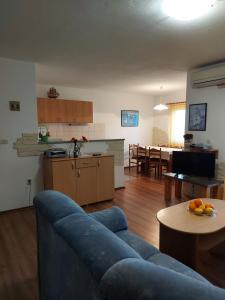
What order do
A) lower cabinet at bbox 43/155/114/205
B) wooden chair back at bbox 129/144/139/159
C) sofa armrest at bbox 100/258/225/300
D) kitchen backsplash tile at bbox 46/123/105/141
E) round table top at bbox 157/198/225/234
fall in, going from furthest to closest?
1. wooden chair back at bbox 129/144/139/159
2. kitchen backsplash tile at bbox 46/123/105/141
3. lower cabinet at bbox 43/155/114/205
4. round table top at bbox 157/198/225/234
5. sofa armrest at bbox 100/258/225/300

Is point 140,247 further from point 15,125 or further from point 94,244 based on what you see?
point 15,125

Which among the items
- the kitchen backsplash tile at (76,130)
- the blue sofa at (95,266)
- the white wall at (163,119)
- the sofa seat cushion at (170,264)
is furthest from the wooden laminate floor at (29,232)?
the white wall at (163,119)

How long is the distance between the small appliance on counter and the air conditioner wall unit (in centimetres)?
257

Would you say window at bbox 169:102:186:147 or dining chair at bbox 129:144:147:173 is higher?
window at bbox 169:102:186:147

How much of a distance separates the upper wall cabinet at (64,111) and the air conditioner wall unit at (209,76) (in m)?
2.85

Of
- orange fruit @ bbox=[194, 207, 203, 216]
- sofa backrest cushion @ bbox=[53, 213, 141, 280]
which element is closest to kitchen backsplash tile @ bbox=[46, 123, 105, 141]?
orange fruit @ bbox=[194, 207, 203, 216]

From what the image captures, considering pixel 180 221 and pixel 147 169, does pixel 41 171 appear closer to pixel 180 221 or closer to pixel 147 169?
pixel 180 221

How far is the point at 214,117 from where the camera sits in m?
3.70

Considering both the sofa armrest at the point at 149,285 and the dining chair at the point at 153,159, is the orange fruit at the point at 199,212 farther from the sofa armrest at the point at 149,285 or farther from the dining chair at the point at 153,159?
the dining chair at the point at 153,159

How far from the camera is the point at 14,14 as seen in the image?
2.04 metres

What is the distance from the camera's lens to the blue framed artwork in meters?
6.96

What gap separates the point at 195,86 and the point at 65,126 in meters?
3.43

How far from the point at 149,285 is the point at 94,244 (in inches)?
13.2

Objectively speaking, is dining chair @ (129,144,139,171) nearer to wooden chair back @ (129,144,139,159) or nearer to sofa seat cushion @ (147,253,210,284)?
wooden chair back @ (129,144,139,159)
